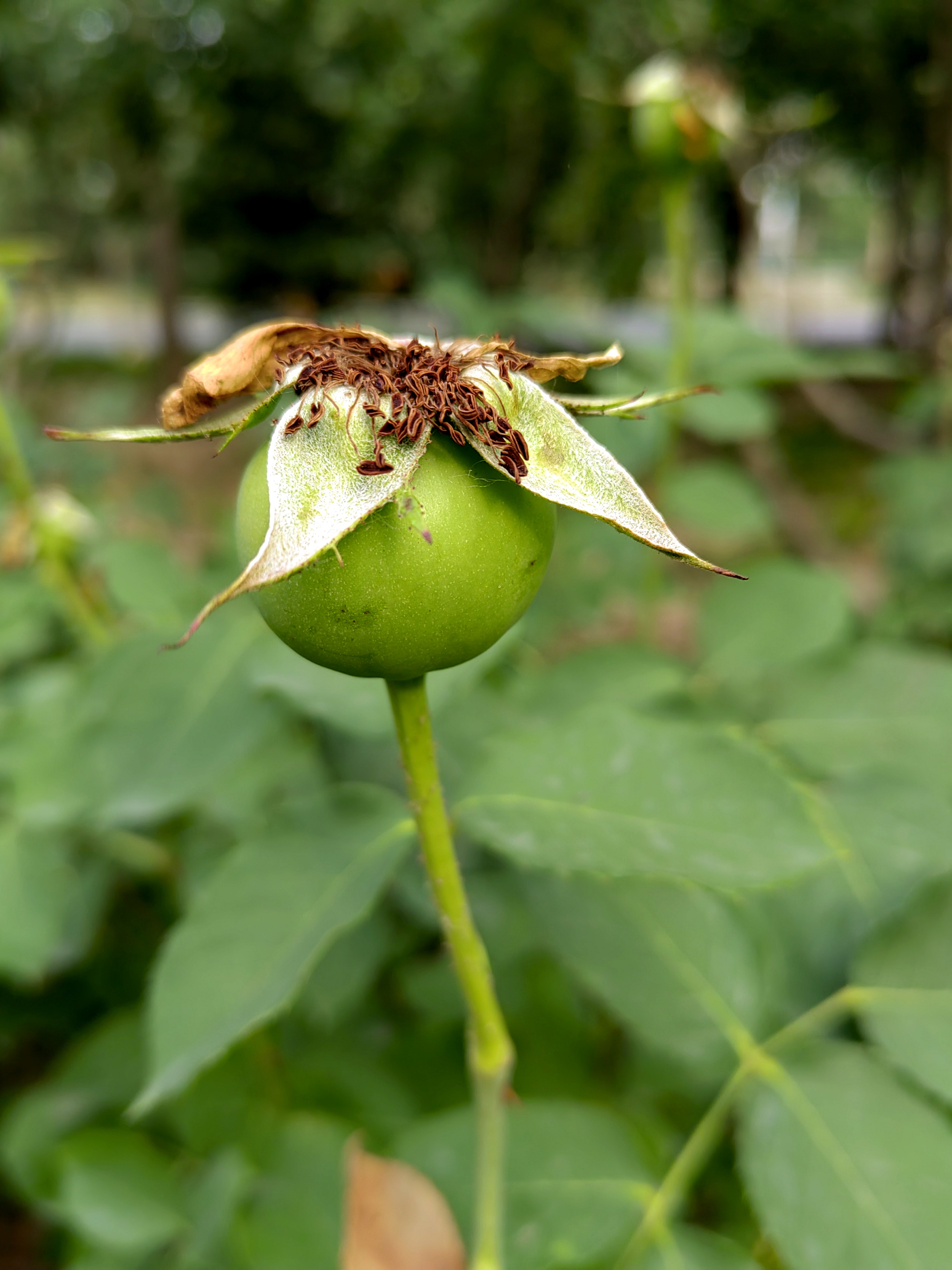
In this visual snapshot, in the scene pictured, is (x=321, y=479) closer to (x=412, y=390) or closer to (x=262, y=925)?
(x=412, y=390)

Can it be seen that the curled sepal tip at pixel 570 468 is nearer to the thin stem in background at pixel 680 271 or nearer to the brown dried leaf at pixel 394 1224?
the brown dried leaf at pixel 394 1224

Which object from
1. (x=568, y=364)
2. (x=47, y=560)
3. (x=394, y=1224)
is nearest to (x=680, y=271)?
(x=47, y=560)

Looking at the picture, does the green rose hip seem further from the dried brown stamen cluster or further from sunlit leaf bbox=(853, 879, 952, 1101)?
sunlit leaf bbox=(853, 879, 952, 1101)

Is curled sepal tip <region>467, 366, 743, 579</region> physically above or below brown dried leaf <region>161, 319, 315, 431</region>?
below

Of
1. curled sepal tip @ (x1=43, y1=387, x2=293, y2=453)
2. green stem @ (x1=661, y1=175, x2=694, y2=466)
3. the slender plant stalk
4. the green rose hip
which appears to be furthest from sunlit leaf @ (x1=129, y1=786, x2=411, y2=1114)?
green stem @ (x1=661, y1=175, x2=694, y2=466)

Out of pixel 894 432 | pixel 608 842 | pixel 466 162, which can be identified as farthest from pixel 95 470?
pixel 466 162

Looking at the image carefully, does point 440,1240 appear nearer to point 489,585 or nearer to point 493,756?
point 493,756

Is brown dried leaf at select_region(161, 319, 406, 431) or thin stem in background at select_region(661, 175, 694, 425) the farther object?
thin stem in background at select_region(661, 175, 694, 425)

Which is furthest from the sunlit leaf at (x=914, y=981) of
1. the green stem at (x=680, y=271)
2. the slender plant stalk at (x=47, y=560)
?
the slender plant stalk at (x=47, y=560)
